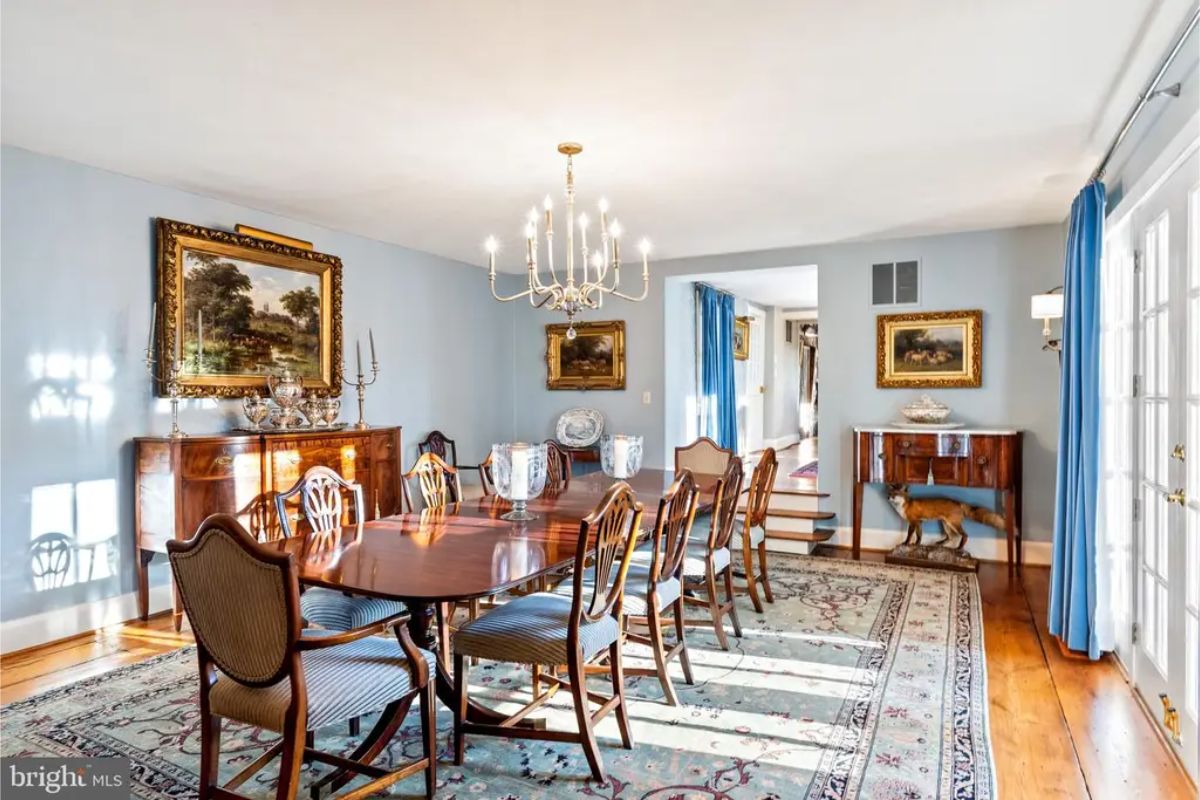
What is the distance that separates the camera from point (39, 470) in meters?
3.42

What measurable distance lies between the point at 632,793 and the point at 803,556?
Result: 11.1ft

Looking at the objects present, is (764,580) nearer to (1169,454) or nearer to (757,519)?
(757,519)

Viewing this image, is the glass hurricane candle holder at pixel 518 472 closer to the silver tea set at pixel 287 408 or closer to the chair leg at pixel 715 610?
the chair leg at pixel 715 610

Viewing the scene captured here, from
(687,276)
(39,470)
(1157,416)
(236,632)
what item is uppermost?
(687,276)

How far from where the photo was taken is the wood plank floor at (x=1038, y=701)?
7.12 feet

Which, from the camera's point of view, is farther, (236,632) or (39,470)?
(39,470)

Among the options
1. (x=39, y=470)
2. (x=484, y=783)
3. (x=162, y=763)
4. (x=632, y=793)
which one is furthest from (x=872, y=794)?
(x=39, y=470)

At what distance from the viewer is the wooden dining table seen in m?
1.90

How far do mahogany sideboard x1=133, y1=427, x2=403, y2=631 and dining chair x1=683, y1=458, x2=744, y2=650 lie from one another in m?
2.31

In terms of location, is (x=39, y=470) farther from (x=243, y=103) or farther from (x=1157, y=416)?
(x=1157, y=416)

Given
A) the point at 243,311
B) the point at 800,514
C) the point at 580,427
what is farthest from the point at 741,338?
the point at 243,311

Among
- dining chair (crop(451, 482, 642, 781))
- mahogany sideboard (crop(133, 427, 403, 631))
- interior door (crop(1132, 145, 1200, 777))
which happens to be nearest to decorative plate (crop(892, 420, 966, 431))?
interior door (crop(1132, 145, 1200, 777))

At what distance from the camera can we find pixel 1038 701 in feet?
9.00

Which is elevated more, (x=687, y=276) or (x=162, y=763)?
(x=687, y=276)
